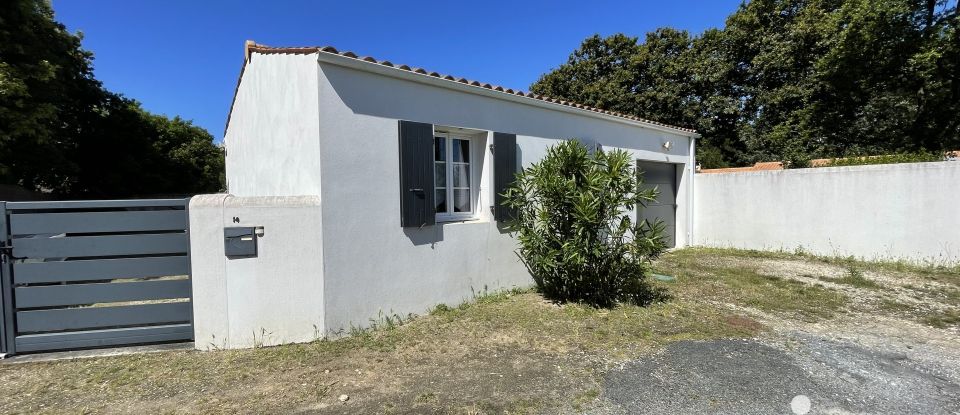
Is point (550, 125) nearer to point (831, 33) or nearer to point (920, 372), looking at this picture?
point (920, 372)

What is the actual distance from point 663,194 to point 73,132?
24903 millimetres

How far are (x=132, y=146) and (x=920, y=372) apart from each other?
92.1 ft

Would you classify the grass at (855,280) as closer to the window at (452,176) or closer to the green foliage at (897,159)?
the green foliage at (897,159)

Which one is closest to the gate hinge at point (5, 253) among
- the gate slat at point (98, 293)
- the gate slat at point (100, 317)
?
the gate slat at point (98, 293)

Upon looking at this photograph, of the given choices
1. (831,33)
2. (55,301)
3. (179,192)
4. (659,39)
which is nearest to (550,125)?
(55,301)

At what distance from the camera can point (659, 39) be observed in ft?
68.7

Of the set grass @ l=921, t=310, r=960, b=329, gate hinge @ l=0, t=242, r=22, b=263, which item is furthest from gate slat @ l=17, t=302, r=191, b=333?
grass @ l=921, t=310, r=960, b=329

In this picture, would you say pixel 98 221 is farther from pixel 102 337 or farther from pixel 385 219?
pixel 385 219

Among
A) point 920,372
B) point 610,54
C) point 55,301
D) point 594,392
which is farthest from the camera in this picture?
point 610,54

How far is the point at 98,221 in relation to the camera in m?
3.99

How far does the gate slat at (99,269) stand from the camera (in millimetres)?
3930

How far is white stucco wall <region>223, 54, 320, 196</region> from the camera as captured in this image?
169 inches

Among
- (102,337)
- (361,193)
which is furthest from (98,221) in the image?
(361,193)

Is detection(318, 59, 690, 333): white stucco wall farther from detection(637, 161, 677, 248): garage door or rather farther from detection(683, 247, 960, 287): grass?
detection(683, 247, 960, 287): grass
